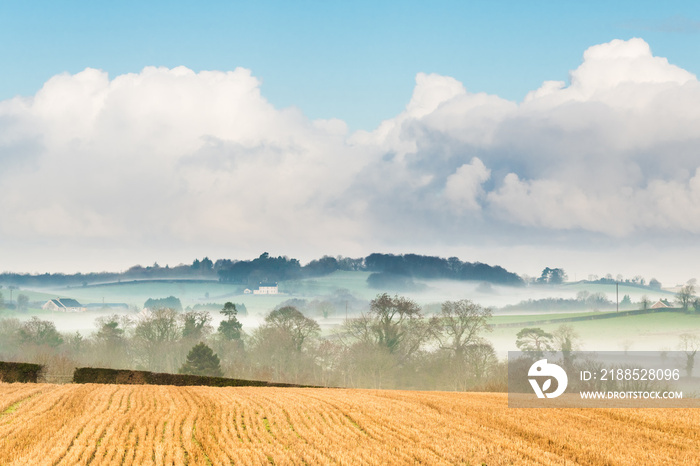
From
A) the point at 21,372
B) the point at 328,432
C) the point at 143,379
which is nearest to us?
the point at 328,432

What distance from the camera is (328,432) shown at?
20.2 m

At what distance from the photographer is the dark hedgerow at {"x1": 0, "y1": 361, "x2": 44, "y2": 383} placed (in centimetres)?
4472

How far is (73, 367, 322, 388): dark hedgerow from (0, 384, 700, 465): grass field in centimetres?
1799

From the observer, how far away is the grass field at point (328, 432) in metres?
16.7

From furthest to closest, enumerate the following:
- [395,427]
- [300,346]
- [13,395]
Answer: [300,346], [13,395], [395,427]

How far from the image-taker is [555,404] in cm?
2756

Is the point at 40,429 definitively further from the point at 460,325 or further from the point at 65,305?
the point at 65,305

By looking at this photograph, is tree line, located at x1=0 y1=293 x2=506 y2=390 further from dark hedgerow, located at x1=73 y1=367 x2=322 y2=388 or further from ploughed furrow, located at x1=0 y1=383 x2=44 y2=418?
ploughed furrow, located at x1=0 y1=383 x2=44 y2=418

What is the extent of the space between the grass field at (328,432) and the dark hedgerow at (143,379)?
18.0m

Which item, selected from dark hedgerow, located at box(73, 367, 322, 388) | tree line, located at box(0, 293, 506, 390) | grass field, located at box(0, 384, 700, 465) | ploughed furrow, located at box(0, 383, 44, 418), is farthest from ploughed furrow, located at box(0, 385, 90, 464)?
tree line, located at box(0, 293, 506, 390)

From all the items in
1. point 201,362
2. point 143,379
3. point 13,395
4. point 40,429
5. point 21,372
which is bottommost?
point 143,379

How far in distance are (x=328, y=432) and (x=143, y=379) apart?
30355 millimetres

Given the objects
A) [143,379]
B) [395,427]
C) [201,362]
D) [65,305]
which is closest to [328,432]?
[395,427]

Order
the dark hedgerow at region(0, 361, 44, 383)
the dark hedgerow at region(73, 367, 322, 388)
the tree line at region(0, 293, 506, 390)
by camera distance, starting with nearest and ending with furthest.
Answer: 1. the dark hedgerow at region(0, 361, 44, 383)
2. the dark hedgerow at region(73, 367, 322, 388)
3. the tree line at region(0, 293, 506, 390)
